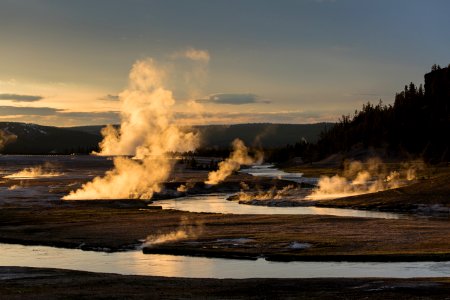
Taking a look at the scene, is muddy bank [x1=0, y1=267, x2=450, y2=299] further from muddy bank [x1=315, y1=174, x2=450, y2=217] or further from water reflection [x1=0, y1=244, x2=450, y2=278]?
muddy bank [x1=315, y1=174, x2=450, y2=217]

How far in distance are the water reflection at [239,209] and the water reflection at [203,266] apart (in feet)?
121

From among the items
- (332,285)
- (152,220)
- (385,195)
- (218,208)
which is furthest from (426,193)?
(332,285)

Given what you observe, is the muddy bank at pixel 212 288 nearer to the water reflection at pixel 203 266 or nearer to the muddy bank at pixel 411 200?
the water reflection at pixel 203 266

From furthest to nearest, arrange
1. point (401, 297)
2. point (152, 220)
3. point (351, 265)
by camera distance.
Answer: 1. point (152, 220)
2. point (351, 265)
3. point (401, 297)

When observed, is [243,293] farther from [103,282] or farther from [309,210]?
[309,210]

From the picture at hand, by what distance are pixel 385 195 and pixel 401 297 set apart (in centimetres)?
6897

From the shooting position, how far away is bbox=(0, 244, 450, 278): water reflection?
140 ft

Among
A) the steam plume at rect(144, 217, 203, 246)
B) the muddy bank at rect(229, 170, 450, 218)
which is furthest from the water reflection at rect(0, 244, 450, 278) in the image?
the muddy bank at rect(229, 170, 450, 218)

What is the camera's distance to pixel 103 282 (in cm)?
3850

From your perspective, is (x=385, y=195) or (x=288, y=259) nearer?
(x=288, y=259)

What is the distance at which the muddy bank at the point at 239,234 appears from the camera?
5072cm

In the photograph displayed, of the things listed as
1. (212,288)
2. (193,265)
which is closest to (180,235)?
(193,265)

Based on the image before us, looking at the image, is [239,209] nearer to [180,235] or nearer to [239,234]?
[180,235]

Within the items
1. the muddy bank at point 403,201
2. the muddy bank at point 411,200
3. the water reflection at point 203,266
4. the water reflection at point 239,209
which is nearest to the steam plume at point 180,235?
the water reflection at point 203,266
